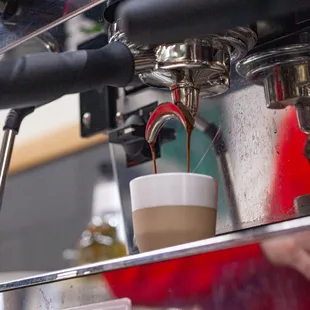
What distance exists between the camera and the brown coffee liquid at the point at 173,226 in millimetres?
430

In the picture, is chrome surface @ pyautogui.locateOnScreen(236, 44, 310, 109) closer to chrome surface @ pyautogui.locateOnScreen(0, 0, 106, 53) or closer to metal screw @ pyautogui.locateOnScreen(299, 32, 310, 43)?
metal screw @ pyautogui.locateOnScreen(299, 32, 310, 43)

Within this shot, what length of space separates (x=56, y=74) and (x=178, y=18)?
9 cm

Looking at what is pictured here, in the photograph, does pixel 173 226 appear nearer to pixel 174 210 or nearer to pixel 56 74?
pixel 174 210

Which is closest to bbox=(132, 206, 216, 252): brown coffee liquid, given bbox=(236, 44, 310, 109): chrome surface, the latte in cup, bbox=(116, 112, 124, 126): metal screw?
the latte in cup

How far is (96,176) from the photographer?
145 centimetres

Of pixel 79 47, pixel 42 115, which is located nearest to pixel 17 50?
pixel 79 47

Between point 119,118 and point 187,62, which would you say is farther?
point 119,118

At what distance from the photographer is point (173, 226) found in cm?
43

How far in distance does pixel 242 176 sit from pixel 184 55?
134mm

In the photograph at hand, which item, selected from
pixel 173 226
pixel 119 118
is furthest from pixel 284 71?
pixel 119 118

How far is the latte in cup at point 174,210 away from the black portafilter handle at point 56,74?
0.24 feet

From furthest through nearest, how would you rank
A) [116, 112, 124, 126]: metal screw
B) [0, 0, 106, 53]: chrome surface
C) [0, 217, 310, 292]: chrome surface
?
1. [116, 112, 124, 126]: metal screw
2. [0, 0, 106, 53]: chrome surface
3. [0, 217, 310, 292]: chrome surface

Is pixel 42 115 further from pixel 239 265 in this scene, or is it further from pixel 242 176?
pixel 239 265

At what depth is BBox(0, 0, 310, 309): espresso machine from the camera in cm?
35
